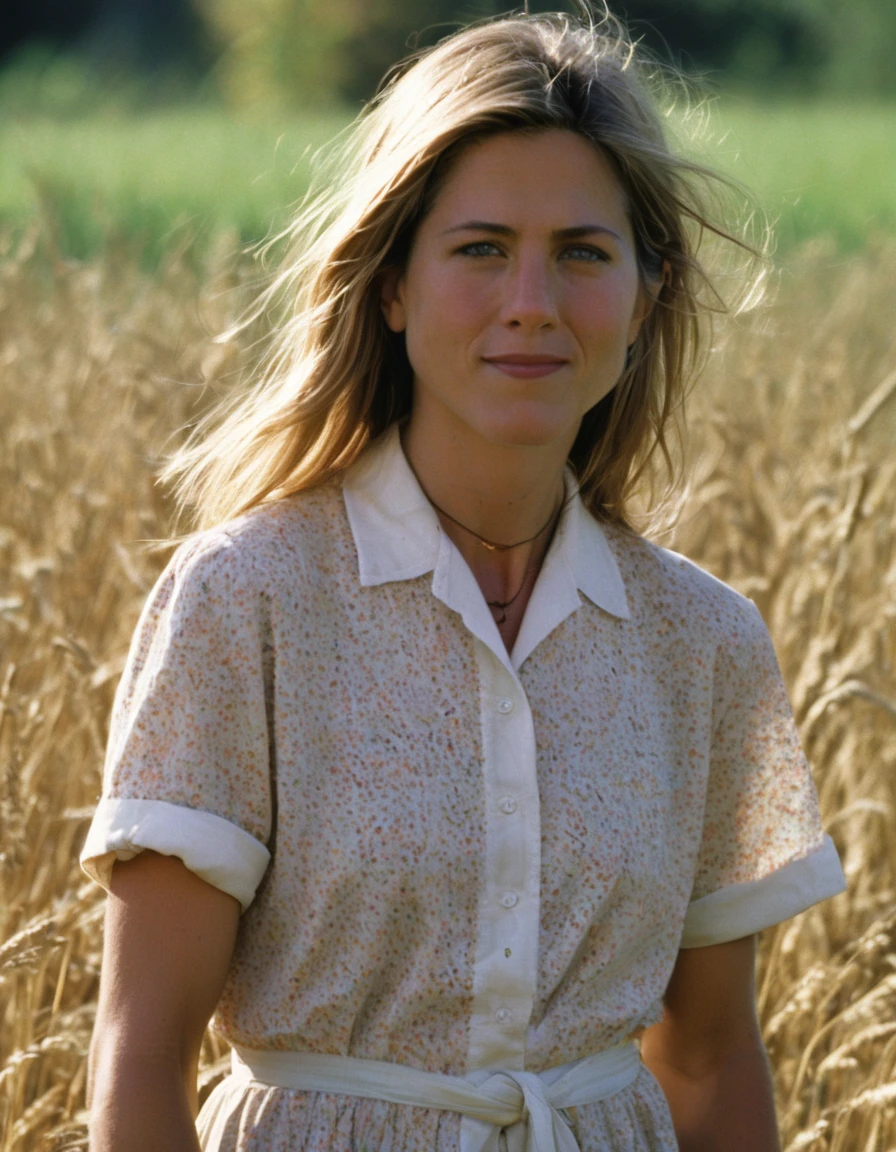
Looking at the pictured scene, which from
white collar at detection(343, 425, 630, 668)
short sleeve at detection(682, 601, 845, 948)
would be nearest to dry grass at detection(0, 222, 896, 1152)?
short sleeve at detection(682, 601, 845, 948)

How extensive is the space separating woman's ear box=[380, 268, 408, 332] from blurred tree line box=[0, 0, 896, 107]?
28603 mm

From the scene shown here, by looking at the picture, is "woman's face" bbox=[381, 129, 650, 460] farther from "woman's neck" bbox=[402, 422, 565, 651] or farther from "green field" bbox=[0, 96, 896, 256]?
"green field" bbox=[0, 96, 896, 256]

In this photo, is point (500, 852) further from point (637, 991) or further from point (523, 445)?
point (523, 445)

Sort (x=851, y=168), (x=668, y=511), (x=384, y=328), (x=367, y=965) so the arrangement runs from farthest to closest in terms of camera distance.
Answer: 1. (x=851, y=168)
2. (x=668, y=511)
3. (x=384, y=328)
4. (x=367, y=965)

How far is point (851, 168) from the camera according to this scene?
656 inches

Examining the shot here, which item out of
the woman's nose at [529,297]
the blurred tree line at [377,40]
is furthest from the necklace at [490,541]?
the blurred tree line at [377,40]

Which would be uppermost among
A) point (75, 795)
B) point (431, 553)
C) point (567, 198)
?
point (567, 198)

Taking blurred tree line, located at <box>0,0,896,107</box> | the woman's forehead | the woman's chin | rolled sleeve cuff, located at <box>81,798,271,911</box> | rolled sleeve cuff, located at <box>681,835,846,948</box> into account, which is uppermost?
blurred tree line, located at <box>0,0,896,107</box>

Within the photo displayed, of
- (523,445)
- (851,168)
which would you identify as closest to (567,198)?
(523,445)

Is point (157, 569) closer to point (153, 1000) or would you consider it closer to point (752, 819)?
point (752, 819)

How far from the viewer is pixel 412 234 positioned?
65.1 inches

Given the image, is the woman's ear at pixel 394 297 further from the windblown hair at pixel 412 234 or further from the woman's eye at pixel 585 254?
the woman's eye at pixel 585 254

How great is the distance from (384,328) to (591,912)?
61 cm

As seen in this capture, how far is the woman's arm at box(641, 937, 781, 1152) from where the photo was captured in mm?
1760
